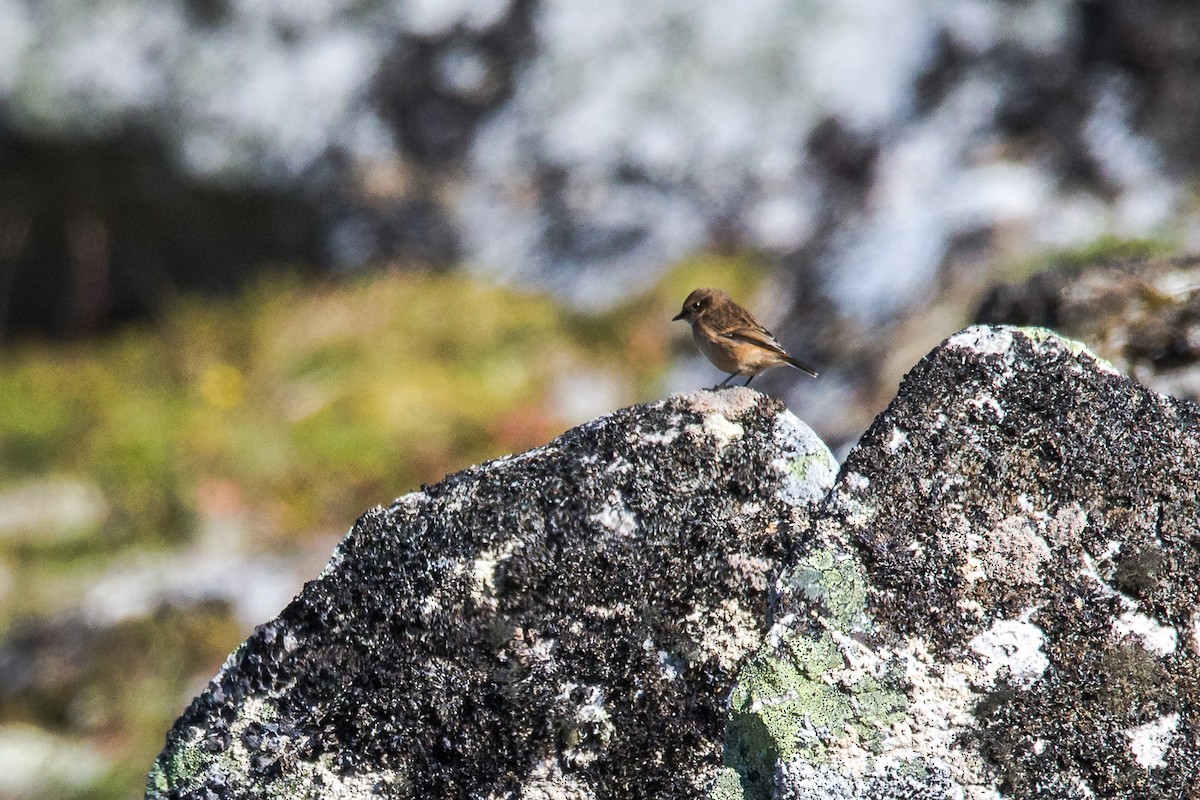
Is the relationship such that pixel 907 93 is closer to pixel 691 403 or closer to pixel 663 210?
pixel 663 210

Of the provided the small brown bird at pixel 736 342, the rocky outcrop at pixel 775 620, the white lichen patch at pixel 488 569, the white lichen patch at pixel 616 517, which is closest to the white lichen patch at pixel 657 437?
the rocky outcrop at pixel 775 620

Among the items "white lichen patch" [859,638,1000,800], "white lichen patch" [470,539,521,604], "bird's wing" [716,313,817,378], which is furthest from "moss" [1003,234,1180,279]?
"white lichen patch" [470,539,521,604]

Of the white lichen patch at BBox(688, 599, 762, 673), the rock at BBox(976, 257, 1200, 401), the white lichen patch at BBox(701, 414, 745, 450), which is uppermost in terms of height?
the rock at BBox(976, 257, 1200, 401)

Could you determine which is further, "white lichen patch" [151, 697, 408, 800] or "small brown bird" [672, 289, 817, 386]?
"small brown bird" [672, 289, 817, 386]

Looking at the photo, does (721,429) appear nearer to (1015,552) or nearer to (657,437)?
(657,437)

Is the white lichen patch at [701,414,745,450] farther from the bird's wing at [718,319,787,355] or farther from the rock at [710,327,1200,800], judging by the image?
the bird's wing at [718,319,787,355]

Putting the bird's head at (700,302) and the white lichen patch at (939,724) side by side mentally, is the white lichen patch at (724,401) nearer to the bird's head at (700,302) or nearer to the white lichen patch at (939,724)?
the white lichen patch at (939,724)

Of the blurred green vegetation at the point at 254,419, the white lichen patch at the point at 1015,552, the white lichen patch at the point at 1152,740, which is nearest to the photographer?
Result: the white lichen patch at the point at 1152,740

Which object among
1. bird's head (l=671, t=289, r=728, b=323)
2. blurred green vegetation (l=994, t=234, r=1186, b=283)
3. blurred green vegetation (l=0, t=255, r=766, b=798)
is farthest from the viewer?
blurred green vegetation (l=0, t=255, r=766, b=798)
